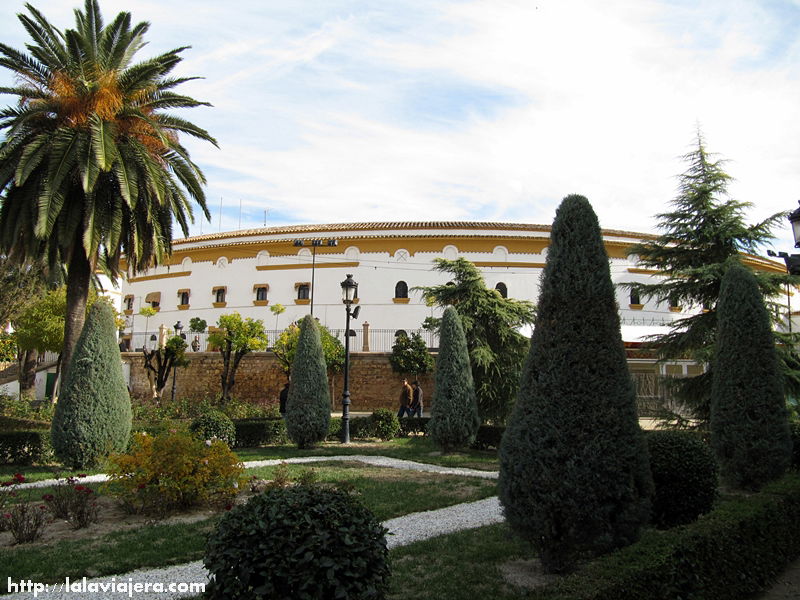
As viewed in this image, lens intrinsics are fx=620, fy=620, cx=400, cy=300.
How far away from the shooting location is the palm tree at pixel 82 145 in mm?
12867

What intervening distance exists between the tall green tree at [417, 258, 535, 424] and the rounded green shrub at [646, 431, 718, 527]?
9.53 m

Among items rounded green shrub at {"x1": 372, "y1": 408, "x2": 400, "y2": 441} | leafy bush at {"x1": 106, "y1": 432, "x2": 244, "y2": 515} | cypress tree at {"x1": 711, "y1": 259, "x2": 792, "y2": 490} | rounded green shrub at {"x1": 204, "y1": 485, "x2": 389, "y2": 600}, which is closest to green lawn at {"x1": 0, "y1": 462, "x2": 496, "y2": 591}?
rounded green shrub at {"x1": 204, "y1": 485, "x2": 389, "y2": 600}

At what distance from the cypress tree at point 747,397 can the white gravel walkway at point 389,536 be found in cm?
319

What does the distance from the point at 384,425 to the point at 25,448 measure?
8.09 meters

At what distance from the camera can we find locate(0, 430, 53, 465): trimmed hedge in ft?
37.7

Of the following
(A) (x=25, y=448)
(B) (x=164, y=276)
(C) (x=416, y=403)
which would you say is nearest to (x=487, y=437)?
(C) (x=416, y=403)

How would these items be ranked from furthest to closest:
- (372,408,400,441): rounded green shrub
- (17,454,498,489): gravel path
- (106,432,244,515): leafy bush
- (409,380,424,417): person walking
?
(409,380,424,417): person walking, (372,408,400,441): rounded green shrub, (17,454,498,489): gravel path, (106,432,244,515): leafy bush

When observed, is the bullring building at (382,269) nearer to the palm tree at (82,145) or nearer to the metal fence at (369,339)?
the metal fence at (369,339)

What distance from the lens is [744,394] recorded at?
26.5 ft

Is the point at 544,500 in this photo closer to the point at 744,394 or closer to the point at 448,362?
the point at 744,394

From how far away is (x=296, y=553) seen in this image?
3.13 metres

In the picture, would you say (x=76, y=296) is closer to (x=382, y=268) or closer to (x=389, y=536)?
(x=389, y=536)

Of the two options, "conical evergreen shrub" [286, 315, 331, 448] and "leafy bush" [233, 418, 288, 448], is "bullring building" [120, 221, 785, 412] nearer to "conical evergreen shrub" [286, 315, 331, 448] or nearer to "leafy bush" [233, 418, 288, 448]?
"leafy bush" [233, 418, 288, 448]

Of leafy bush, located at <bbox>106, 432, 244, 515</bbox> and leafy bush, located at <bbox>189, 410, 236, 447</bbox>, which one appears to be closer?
leafy bush, located at <bbox>106, 432, 244, 515</bbox>
